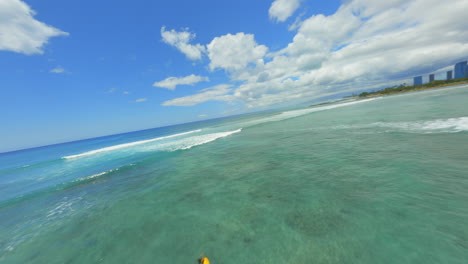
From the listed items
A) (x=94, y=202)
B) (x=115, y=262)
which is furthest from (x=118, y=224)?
(x=94, y=202)

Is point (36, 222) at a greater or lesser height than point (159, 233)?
lesser

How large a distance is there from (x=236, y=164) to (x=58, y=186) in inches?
584

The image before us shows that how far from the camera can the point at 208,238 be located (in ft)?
16.2

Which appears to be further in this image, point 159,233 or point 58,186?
point 58,186

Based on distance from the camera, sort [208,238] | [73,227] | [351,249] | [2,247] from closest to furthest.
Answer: [351,249] < [208,238] < [2,247] < [73,227]

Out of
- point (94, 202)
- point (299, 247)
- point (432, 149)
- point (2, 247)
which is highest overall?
point (432, 149)

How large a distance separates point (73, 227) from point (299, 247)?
362 inches

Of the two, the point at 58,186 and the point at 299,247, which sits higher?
the point at 299,247

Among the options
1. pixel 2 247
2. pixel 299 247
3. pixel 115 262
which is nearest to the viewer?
pixel 299 247

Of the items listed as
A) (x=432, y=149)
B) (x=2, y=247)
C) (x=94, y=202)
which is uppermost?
(x=432, y=149)

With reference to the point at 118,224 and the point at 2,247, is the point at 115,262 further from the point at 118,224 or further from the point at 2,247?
the point at 2,247

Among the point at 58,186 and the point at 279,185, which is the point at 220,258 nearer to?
the point at 279,185

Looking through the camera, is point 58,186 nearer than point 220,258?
No

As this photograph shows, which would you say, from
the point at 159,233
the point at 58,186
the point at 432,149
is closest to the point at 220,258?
the point at 159,233
